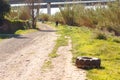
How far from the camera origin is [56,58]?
63.4 ft

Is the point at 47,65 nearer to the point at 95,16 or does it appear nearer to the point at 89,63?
the point at 89,63

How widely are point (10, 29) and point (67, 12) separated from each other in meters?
29.1

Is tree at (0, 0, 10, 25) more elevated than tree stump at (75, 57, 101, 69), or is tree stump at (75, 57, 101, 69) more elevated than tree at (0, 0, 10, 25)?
tree at (0, 0, 10, 25)

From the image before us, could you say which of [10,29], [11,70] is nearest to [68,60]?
[11,70]

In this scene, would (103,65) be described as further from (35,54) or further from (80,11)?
(80,11)

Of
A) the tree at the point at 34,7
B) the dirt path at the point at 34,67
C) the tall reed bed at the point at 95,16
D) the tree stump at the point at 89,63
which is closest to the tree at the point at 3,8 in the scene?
the tree at the point at 34,7

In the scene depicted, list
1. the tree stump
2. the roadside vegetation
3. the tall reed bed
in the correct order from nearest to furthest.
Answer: the tree stump
the roadside vegetation
the tall reed bed

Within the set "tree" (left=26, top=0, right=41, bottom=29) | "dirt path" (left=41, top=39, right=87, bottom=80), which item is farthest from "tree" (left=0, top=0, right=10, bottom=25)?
"dirt path" (left=41, top=39, right=87, bottom=80)

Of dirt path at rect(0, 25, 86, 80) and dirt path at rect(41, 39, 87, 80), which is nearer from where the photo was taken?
dirt path at rect(41, 39, 87, 80)

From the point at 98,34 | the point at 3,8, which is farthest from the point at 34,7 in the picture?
the point at 98,34

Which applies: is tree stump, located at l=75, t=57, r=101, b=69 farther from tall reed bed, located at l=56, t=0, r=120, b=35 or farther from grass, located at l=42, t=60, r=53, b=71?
tall reed bed, located at l=56, t=0, r=120, b=35

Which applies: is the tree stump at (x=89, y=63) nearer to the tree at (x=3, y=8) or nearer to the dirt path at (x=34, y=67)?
the dirt path at (x=34, y=67)

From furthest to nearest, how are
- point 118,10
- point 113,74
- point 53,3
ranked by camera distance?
point 53,3, point 118,10, point 113,74

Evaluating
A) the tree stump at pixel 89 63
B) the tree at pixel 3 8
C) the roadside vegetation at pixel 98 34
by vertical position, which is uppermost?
the tree at pixel 3 8
